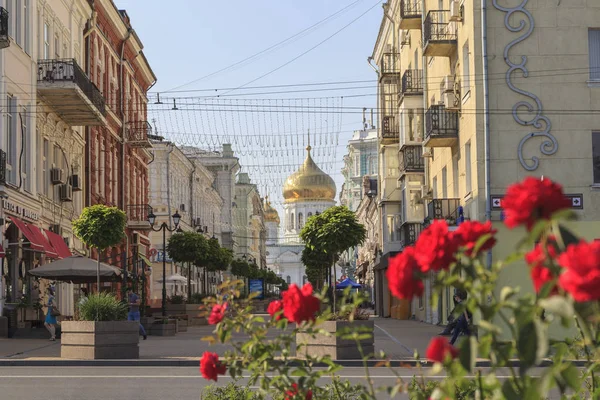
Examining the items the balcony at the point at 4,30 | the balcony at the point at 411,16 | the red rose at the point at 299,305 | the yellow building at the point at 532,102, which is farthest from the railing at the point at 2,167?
the red rose at the point at 299,305

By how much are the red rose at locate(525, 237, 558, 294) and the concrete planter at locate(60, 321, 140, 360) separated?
64.6 feet

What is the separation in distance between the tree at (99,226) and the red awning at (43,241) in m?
1.49

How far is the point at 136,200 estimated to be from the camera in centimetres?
5919

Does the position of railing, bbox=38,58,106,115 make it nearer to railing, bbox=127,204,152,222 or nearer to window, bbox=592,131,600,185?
window, bbox=592,131,600,185

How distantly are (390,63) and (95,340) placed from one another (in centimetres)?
3572

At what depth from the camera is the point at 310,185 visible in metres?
194

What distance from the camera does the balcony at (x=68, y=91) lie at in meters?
36.5

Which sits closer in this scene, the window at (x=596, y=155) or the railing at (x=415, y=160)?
the window at (x=596, y=155)

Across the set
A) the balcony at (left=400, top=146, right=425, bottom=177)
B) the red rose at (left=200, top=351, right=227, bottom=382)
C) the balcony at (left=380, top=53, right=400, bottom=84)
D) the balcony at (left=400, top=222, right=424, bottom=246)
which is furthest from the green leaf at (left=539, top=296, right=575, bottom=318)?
the balcony at (left=380, top=53, right=400, bottom=84)

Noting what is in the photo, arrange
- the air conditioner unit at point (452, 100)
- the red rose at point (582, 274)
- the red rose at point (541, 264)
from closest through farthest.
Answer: the red rose at point (582, 274), the red rose at point (541, 264), the air conditioner unit at point (452, 100)

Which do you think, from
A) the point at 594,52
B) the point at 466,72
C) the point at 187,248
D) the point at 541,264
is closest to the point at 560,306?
the point at 541,264

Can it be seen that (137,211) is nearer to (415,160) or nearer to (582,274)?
(415,160)

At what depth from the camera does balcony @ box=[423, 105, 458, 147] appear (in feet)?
112

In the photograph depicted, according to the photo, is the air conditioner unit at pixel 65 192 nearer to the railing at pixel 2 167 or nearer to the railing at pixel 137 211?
the railing at pixel 2 167
